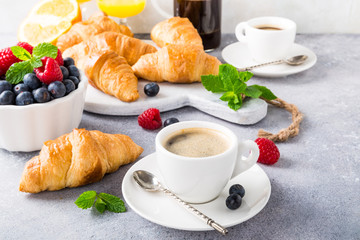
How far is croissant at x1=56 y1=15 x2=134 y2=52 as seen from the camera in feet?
6.40

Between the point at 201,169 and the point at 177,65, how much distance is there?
74 centimetres

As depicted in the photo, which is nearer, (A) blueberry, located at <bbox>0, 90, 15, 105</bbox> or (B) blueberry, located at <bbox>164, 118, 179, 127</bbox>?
(A) blueberry, located at <bbox>0, 90, 15, 105</bbox>

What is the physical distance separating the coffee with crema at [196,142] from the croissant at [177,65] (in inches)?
22.9

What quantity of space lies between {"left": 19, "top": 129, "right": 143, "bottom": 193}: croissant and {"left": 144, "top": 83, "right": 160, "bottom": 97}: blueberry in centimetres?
42

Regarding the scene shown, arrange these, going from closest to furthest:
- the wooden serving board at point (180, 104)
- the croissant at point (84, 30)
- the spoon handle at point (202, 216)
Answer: the spoon handle at point (202, 216), the wooden serving board at point (180, 104), the croissant at point (84, 30)

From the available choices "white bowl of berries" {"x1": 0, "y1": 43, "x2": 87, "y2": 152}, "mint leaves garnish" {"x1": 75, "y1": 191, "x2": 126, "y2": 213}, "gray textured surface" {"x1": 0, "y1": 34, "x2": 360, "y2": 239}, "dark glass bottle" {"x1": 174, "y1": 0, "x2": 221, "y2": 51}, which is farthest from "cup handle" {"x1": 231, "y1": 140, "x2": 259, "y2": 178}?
"dark glass bottle" {"x1": 174, "y1": 0, "x2": 221, "y2": 51}

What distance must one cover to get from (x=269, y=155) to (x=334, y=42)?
1.13 metres

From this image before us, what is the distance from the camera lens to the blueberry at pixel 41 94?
1.32m

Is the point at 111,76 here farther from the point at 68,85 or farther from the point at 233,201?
the point at 233,201

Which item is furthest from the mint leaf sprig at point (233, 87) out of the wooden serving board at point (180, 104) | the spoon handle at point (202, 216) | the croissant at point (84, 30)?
the croissant at point (84, 30)

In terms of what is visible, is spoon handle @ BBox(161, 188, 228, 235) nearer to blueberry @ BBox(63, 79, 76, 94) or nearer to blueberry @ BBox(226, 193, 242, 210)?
blueberry @ BBox(226, 193, 242, 210)

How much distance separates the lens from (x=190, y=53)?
1.71 meters

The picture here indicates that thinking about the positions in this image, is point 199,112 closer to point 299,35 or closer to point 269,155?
point 269,155

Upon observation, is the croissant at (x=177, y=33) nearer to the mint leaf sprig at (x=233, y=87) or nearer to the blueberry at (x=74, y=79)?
the mint leaf sprig at (x=233, y=87)
